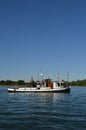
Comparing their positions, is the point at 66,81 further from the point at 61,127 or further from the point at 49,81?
the point at 61,127

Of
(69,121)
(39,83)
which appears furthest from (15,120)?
(39,83)

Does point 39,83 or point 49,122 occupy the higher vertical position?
point 39,83

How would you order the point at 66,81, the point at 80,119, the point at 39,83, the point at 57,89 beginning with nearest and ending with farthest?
the point at 80,119 < the point at 57,89 < the point at 39,83 < the point at 66,81

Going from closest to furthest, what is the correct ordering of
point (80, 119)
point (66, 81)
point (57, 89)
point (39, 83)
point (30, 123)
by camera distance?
1. point (30, 123)
2. point (80, 119)
3. point (57, 89)
4. point (39, 83)
5. point (66, 81)

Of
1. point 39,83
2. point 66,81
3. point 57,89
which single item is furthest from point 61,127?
point 66,81

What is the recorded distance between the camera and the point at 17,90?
149m

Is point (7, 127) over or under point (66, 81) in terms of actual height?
under

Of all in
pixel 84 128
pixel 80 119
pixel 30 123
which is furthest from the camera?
pixel 80 119

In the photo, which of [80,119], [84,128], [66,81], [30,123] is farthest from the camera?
[66,81]

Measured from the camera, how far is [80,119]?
133 ft

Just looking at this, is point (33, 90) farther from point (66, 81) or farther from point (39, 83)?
point (66, 81)

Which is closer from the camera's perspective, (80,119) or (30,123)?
(30,123)

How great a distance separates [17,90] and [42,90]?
13655 millimetres

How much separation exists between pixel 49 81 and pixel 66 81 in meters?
21.3
